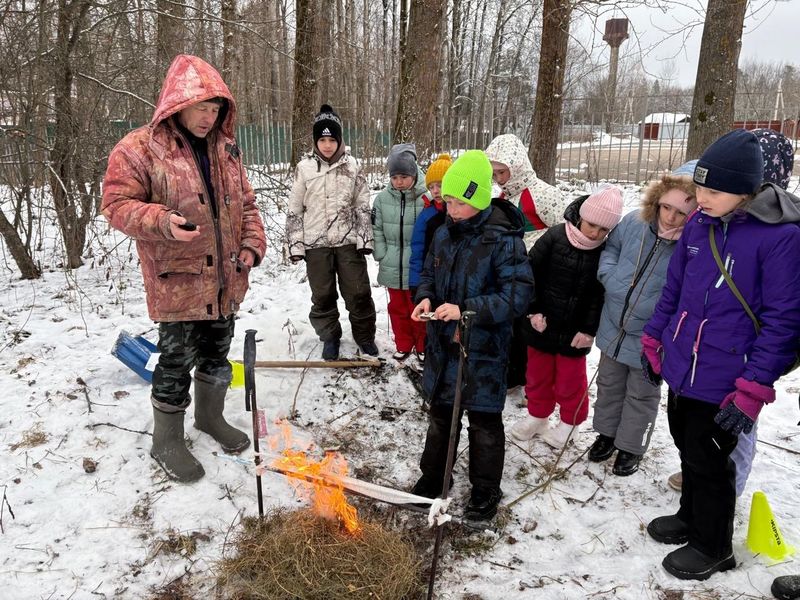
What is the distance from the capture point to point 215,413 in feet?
11.6

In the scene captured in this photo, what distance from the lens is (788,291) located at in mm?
2160

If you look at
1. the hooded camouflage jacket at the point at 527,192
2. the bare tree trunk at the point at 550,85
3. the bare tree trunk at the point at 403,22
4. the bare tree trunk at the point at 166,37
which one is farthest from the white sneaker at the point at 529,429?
the bare tree trunk at the point at 403,22

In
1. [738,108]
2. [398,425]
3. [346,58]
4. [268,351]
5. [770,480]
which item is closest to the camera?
[770,480]

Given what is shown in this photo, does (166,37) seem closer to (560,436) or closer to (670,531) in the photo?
(560,436)

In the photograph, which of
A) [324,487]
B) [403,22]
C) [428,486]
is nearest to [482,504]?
[428,486]

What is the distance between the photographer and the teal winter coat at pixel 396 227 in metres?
4.52

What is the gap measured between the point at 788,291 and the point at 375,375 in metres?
3.13

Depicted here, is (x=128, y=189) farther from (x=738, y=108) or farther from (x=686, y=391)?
(x=738, y=108)

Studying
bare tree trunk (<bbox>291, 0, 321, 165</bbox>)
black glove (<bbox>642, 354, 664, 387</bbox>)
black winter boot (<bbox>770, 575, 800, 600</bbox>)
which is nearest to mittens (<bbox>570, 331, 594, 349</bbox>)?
black glove (<bbox>642, 354, 664, 387</bbox>)

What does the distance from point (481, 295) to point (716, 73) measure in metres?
5.35

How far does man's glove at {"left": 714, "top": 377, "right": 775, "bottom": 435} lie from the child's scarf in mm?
1294

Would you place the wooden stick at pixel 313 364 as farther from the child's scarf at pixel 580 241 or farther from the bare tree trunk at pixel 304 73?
the bare tree trunk at pixel 304 73

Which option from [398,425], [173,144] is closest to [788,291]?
[398,425]

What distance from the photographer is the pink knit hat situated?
3191 mm
